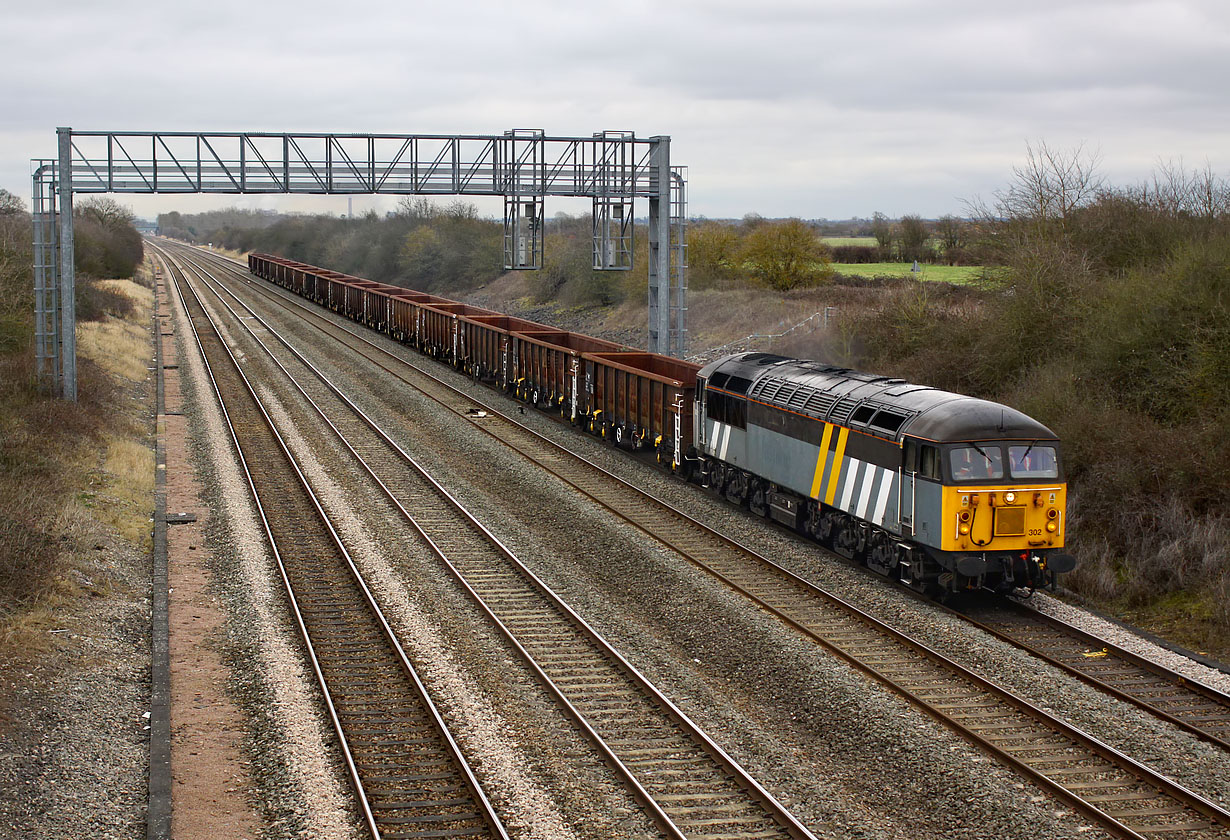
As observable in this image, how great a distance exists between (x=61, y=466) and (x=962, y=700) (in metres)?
16.7

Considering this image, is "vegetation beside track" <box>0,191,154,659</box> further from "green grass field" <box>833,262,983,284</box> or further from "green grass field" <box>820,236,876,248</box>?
"green grass field" <box>820,236,876,248</box>

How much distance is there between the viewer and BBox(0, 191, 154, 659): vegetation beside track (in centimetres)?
1409

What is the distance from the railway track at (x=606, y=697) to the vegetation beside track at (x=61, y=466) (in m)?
5.06

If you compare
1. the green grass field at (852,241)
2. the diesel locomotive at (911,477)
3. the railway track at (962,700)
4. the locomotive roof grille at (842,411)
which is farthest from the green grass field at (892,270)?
the railway track at (962,700)

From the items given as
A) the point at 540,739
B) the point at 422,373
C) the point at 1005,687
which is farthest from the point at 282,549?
the point at 422,373

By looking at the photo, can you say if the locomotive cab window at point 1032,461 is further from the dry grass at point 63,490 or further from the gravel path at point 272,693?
the dry grass at point 63,490

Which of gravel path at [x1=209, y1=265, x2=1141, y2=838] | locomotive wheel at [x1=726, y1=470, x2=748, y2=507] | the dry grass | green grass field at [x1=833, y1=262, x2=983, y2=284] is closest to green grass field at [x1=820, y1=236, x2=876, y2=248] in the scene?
green grass field at [x1=833, y1=262, x2=983, y2=284]

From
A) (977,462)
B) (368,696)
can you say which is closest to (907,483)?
(977,462)

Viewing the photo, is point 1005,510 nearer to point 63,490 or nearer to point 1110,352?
point 1110,352

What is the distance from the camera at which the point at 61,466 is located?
20828 mm

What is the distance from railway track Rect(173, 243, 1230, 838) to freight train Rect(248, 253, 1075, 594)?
1.41m

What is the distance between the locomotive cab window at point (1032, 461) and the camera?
1505 centimetres

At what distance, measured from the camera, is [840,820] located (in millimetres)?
9344

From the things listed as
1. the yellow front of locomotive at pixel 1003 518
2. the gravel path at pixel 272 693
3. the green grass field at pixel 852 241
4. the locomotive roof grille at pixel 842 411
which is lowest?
the gravel path at pixel 272 693
